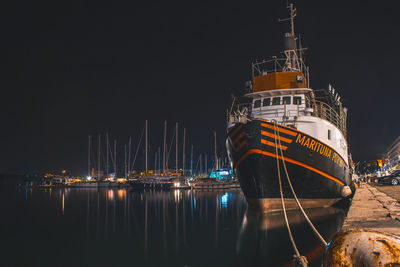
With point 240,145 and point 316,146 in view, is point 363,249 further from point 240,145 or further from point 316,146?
point 316,146

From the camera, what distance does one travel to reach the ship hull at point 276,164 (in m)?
15.0

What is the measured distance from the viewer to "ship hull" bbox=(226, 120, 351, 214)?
14977 mm

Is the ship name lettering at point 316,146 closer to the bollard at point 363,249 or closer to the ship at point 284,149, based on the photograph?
the ship at point 284,149

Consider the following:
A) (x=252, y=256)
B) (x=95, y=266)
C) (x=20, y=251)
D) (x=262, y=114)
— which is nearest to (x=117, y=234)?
(x=20, y=251)

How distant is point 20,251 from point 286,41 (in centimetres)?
2011

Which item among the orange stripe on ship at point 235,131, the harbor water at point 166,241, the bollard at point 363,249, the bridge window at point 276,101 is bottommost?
the harbor water at point 166,241

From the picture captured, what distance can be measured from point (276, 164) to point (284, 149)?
2.76 ft

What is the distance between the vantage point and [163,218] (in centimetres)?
1823

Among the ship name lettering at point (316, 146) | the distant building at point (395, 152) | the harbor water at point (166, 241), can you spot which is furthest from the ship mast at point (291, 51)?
the distant building at point (395, 152)

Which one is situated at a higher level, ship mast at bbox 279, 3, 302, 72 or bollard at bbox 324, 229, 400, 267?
ship mast at bbox 279, 3, 302, 72

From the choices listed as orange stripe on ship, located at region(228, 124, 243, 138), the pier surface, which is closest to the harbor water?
the pier surface

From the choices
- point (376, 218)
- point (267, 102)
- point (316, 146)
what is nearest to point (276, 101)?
point (267, 102)

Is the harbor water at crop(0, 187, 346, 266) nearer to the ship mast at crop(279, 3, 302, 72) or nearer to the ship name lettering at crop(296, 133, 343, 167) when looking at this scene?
the ship name lettering at crop(296, 133, 343, 167)

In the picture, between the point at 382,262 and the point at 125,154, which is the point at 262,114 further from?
the point at 125,154
